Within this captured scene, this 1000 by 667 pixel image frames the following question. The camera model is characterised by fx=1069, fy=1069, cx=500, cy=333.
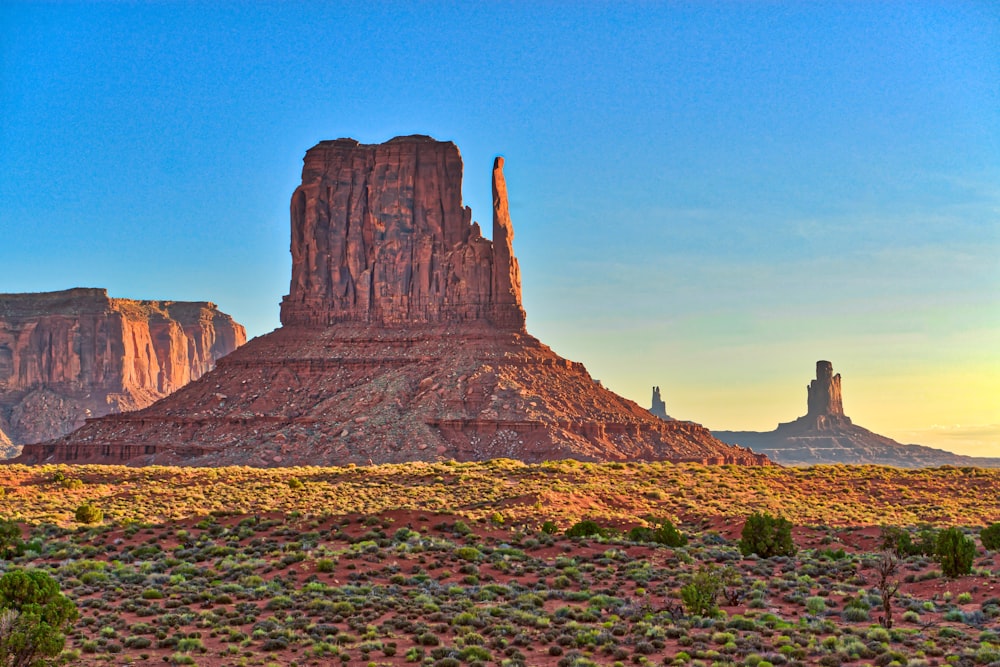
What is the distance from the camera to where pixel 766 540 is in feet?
116

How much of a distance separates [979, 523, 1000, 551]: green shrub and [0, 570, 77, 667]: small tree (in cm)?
2809

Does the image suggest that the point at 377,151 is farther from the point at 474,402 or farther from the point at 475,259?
the point at 474,402

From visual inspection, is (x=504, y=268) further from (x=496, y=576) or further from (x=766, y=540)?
(x=496, y=576)

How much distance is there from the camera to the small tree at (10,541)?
34347 millimetres

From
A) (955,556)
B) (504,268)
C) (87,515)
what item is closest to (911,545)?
(955,556)

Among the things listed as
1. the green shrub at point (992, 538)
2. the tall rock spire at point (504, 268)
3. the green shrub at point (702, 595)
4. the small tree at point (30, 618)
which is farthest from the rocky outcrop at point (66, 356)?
the green shrub at point (702, 595)

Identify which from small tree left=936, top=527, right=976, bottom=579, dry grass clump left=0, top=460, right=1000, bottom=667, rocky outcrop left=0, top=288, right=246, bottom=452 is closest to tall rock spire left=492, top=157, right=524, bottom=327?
dry grass clump left=0, top=460, right=1000, bottom=667

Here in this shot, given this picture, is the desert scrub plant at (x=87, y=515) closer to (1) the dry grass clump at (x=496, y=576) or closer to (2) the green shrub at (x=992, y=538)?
(1) the dry grass clump at (x=496, y=576)

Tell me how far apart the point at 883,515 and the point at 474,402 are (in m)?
47.2

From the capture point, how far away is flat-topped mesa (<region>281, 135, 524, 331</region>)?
112m

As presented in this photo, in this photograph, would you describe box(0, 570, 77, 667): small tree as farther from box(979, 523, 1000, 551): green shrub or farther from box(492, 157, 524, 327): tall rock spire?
box(492, 157, 524, 327): tall rock spire

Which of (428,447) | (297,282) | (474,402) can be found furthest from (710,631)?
(297,282)

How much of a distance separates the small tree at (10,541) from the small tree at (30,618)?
13.9 m

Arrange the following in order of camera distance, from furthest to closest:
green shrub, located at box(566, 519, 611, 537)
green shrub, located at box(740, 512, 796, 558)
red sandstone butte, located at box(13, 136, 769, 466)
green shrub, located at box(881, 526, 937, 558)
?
red sandstone butte, located at box(13, 136, 769, 466), green shrub, located at box(566, 519, 611, 537), green shrub, located at box(740, 512, 796, 558), green shrub, located at box(881, 526, 937, 558)
